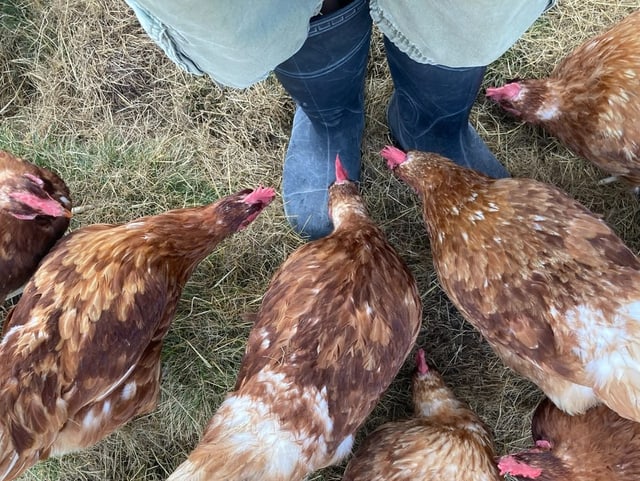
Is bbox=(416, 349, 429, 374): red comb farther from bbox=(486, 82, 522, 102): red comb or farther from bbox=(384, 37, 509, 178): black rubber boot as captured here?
bbox=(486, 82, 522, 102): red comb

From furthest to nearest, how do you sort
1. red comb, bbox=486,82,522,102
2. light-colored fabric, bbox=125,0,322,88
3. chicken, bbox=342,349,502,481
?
red comb, bbox=486,82,522,102
chicken, bbox=342,349,502,481
light-colored fabric, bbox=125,0,322,88

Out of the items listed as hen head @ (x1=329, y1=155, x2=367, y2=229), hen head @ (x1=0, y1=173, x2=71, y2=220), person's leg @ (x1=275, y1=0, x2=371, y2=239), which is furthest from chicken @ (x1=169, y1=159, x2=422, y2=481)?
hen head @ (x1=0, y1=173, x2=71, y2=220)

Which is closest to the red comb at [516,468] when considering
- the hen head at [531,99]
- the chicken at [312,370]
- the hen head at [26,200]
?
the chicken at [312,370]

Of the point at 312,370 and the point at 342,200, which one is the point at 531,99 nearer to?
the point at 342,200

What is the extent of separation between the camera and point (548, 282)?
1.12m

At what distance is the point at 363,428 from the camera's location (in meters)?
1.53

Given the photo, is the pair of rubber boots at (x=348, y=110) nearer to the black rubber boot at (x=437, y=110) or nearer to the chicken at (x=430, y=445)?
the black rubber boot at (x=437, y=110)

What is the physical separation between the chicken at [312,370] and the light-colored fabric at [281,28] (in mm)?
483

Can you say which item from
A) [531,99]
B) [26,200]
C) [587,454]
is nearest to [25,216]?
[26,200]

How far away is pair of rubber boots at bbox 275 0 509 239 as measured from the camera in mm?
1084

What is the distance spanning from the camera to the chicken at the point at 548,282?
43.1 inches

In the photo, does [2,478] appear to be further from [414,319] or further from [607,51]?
[607,51]

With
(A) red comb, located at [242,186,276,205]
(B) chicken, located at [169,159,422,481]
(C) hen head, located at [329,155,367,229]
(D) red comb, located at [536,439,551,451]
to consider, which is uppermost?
(A) red comb, located at [242,186,276,205]

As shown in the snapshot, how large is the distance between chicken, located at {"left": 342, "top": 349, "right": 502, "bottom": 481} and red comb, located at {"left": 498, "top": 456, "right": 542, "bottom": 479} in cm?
5
